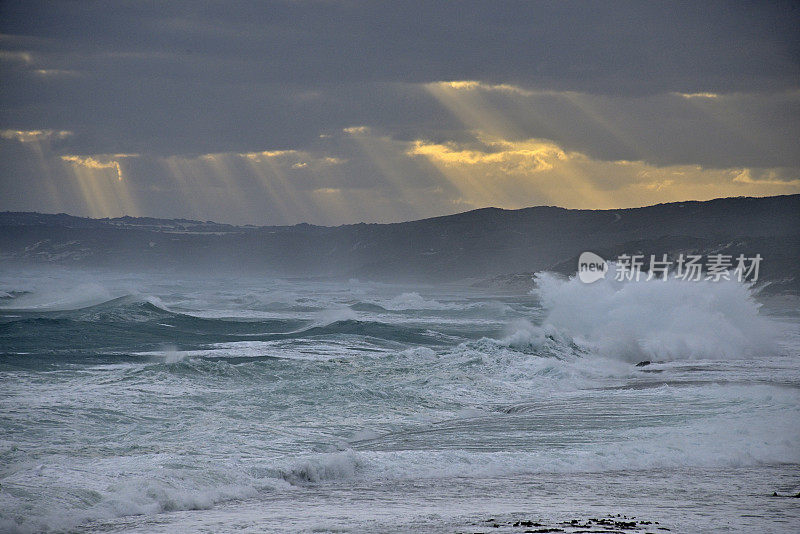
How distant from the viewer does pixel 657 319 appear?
30.3 m

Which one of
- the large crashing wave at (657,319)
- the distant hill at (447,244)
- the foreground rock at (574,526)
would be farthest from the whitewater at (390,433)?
the distant hill at (447,244)

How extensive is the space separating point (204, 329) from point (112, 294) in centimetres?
1833

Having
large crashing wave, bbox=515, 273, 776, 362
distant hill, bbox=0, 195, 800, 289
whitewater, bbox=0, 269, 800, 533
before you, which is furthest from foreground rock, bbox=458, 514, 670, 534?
distant hill, bbox=0, 195, 800, 289

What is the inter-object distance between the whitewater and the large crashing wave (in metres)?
0.25

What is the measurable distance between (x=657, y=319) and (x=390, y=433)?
66.6 ft

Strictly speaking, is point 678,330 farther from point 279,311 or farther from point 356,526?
point 356,526

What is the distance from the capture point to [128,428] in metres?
11.7

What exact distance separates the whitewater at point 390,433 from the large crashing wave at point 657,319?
0.25 meters

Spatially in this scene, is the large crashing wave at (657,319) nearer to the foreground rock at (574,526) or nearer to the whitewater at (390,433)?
the whitewater at (390,433)

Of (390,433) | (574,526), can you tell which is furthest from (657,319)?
(574,526)

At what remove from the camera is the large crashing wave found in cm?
2597

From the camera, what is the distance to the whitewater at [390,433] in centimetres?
786

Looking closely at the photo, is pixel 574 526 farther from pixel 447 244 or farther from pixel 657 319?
pixel 447 244

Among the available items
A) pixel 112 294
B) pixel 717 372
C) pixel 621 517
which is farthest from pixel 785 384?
pixel 112 294
